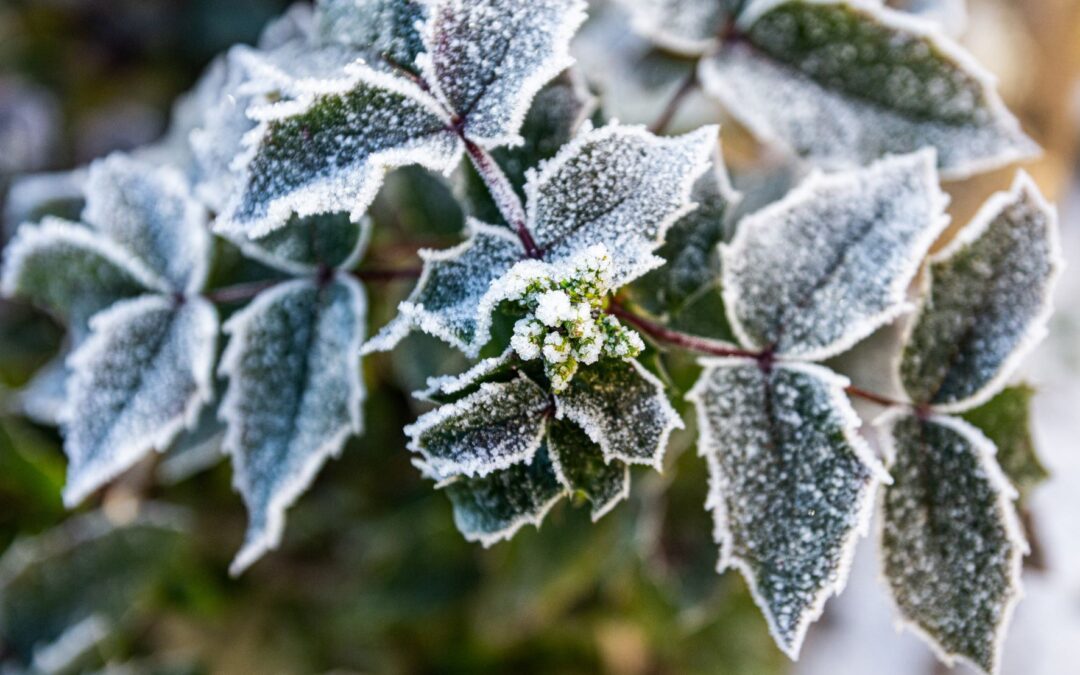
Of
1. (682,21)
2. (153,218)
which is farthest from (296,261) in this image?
(682,21)

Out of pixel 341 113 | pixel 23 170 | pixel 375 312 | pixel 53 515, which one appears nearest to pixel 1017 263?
pixel 341 113

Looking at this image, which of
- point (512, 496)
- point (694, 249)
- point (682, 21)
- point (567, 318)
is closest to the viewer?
point (567, 318)

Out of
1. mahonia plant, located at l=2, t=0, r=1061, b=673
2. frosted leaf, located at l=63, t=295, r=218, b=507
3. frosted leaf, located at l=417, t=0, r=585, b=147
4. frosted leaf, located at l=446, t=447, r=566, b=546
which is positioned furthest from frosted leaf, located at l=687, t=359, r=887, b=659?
frosted leaf, located at l=63, t=295, r=218, b=507

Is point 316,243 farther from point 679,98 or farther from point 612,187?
point 679,98

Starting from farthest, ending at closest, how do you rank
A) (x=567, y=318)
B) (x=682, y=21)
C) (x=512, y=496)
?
(x=682, y=21) < (x=512, y=496) < (x=567, y=318)

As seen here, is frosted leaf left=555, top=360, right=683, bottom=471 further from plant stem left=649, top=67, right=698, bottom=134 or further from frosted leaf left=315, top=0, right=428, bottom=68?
plant stem left=649, top=67, right=698, bottom=134

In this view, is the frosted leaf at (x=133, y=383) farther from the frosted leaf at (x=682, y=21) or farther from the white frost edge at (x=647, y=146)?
the frosted leaf at (x=682, y=21)

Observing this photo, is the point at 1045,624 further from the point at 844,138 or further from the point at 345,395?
the point at 345,395
